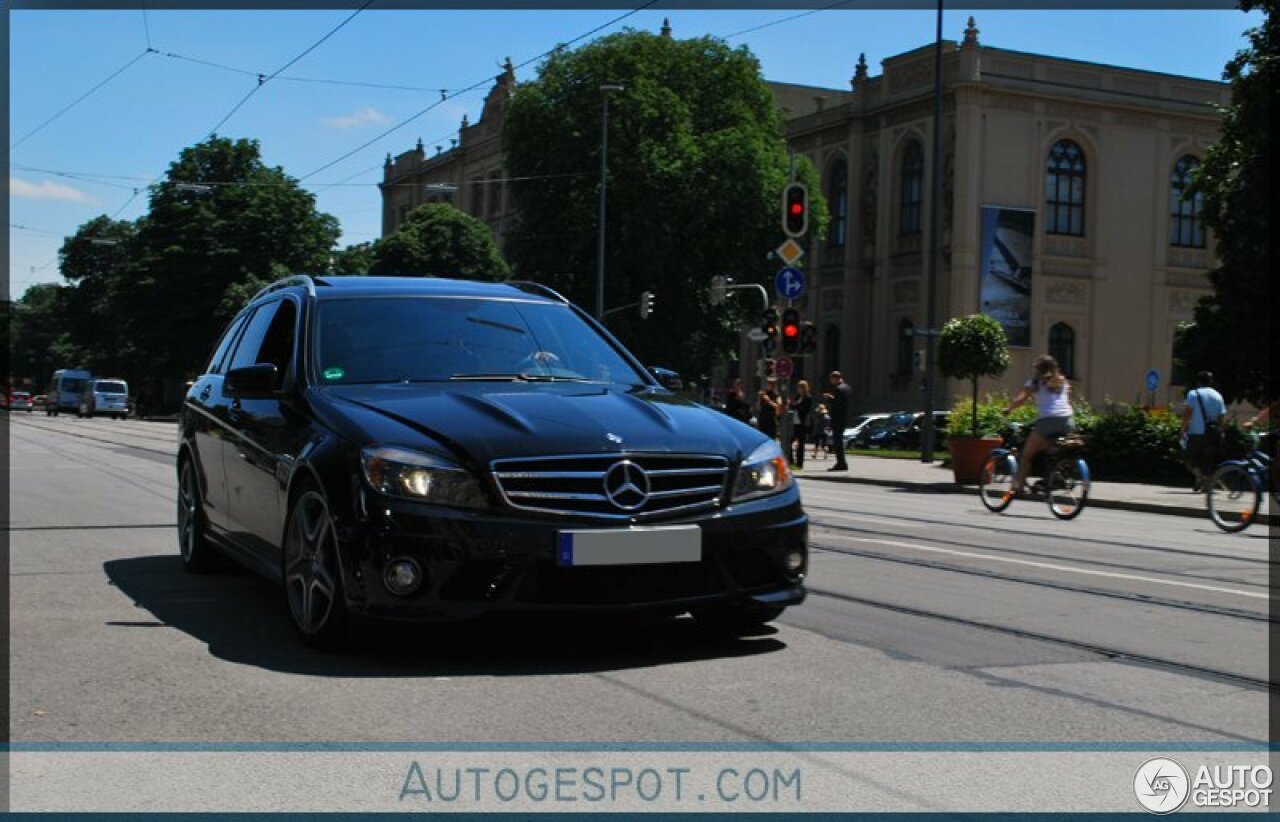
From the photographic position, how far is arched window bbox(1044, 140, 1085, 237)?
5628 cm

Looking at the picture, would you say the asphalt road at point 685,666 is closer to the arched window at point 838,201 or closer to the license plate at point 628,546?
the license plate at point 628,546

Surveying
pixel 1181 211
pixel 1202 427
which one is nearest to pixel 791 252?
pixel 1202 427

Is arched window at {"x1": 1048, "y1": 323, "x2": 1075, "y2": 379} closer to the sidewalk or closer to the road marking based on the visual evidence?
the sidewalk

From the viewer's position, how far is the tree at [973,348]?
2745cm

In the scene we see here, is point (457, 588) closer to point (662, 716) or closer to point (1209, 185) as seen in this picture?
point (662, 716)

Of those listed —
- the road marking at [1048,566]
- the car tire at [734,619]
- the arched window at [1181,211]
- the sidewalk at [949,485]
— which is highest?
the arched window at [1181,211]

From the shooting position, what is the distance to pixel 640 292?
5334 centimetres

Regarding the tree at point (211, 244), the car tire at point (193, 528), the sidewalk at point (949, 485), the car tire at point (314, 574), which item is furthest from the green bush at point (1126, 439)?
the tree at point (211, 244)

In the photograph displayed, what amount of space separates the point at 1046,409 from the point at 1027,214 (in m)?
40.4

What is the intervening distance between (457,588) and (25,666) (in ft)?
5.88

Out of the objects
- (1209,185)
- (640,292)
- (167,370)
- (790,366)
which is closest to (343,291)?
(790,366)

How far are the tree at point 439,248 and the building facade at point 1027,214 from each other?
17.3 meters

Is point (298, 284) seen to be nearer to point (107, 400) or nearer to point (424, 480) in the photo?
point (424, 480)

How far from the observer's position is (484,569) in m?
5.56
